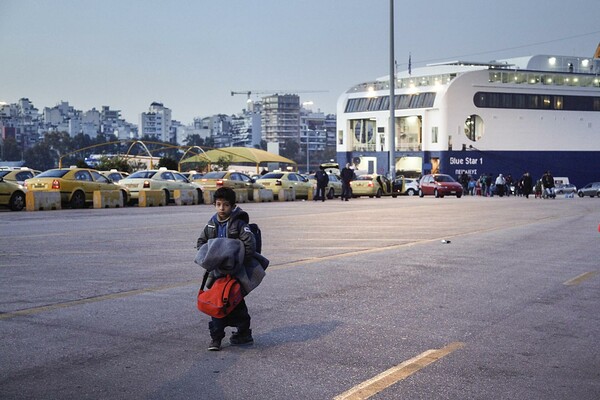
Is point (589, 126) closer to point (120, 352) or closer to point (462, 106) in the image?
point (462, 106)

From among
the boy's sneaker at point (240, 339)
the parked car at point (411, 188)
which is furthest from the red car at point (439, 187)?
the boy's sneaker at point (240, 339)

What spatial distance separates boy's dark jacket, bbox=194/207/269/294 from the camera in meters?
6.61

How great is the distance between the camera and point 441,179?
168 ft

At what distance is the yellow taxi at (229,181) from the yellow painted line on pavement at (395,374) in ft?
103

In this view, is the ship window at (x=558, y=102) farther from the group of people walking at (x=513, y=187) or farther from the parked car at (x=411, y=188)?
the parked car at (x=411, y=188)

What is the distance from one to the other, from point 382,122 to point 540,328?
297 ft

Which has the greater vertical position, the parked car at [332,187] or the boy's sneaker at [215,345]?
the parked car at [332,187]

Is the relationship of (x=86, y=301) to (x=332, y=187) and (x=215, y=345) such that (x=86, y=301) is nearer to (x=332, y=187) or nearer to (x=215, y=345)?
(x=215, y=345)

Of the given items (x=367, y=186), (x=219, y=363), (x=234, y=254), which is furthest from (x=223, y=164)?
(x=219, y=363)

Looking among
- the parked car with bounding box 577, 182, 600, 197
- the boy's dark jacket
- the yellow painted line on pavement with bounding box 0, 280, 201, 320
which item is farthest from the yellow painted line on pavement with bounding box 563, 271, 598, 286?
the parked car with bounding box 577, 182, 600, 197

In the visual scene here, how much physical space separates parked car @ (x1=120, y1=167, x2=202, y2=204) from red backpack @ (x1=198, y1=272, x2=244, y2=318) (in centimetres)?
2720

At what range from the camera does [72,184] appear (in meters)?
30.1

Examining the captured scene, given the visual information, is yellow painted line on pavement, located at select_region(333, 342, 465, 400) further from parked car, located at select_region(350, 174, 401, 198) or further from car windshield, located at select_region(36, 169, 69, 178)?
parked car, located at select_region(350, 174, 401, 198)

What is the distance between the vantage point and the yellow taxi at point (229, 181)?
38375 millimetres
